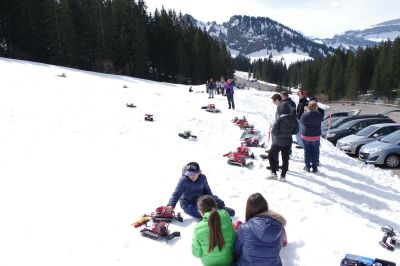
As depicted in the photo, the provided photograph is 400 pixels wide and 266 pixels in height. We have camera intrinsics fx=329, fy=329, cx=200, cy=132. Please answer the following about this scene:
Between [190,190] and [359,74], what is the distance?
290ft

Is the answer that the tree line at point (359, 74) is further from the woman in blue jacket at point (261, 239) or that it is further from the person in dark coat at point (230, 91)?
the woman in blue jacket at point (261, 239)

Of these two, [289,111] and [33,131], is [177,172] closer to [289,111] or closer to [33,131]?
[289,111]

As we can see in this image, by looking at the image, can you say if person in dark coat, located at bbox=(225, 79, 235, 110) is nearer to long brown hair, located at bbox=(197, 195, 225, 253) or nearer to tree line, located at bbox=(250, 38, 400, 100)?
long brown hair, located at bbox=(197, 195, 225, 253)

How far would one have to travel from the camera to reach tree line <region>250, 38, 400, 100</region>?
74.3 meters

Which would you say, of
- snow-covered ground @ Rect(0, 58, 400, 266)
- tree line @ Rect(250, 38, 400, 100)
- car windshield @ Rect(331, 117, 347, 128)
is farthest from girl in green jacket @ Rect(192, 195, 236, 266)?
tree line @ Rect(250, 38, 400, 100)

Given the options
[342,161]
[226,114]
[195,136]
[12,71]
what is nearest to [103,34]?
[12,71]

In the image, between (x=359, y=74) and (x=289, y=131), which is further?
Result: (x=359, y=74)

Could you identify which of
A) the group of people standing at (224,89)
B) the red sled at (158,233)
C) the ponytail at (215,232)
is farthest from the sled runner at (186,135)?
the ponytail at (215,232)

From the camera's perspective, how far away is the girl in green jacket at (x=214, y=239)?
15.9 ft

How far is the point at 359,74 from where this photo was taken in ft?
276

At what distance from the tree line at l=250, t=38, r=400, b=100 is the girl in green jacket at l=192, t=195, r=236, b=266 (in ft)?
241

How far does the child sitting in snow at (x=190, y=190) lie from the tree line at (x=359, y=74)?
235 ft

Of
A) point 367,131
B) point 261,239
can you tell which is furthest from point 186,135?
point 261,239

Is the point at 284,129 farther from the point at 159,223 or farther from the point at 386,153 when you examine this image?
the point at 386,153
